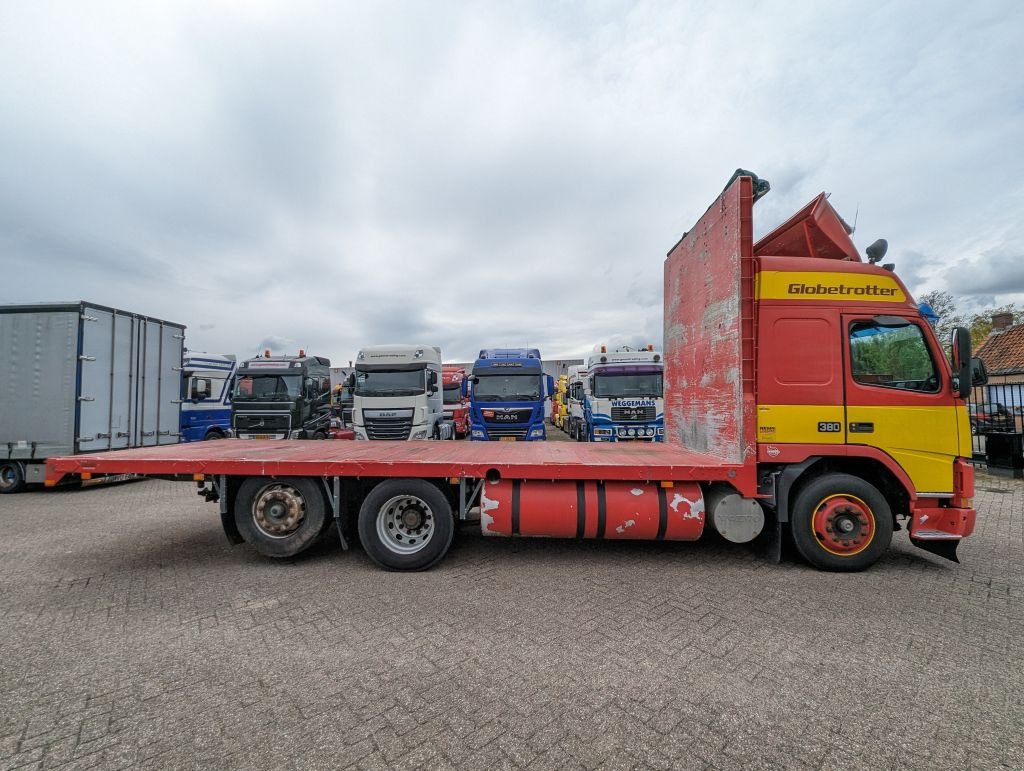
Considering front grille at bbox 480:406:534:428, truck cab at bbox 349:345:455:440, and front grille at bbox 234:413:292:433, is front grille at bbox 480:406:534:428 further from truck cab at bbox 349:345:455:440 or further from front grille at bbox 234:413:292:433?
front grille at bbox 234:413:292:433

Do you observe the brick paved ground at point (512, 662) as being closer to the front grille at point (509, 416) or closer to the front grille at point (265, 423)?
the front grille at point (509, 416)

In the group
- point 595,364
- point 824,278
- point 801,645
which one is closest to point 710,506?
point 801,645

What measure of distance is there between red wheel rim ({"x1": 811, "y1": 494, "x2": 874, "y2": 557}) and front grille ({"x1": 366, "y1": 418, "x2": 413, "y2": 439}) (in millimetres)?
9565

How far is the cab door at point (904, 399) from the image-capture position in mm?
4637

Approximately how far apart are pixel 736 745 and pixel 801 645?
1358mm

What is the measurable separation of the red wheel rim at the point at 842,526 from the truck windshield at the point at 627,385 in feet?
25.4

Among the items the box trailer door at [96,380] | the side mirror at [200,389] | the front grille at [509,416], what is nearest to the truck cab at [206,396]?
the side mirror at [200,389]

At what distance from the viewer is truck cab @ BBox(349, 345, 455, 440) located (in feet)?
40.2

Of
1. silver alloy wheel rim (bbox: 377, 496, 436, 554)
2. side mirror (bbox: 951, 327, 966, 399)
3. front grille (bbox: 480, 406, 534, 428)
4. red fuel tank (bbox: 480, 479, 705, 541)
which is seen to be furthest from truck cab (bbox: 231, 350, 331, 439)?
side mirror (bbox: 951, 327, 966, 399)

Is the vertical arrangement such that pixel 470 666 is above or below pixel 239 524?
below

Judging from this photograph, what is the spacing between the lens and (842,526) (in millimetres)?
4695

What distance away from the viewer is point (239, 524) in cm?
502

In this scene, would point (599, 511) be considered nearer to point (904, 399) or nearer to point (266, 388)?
point (904, 399)

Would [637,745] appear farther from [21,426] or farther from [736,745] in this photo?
[21,426]
